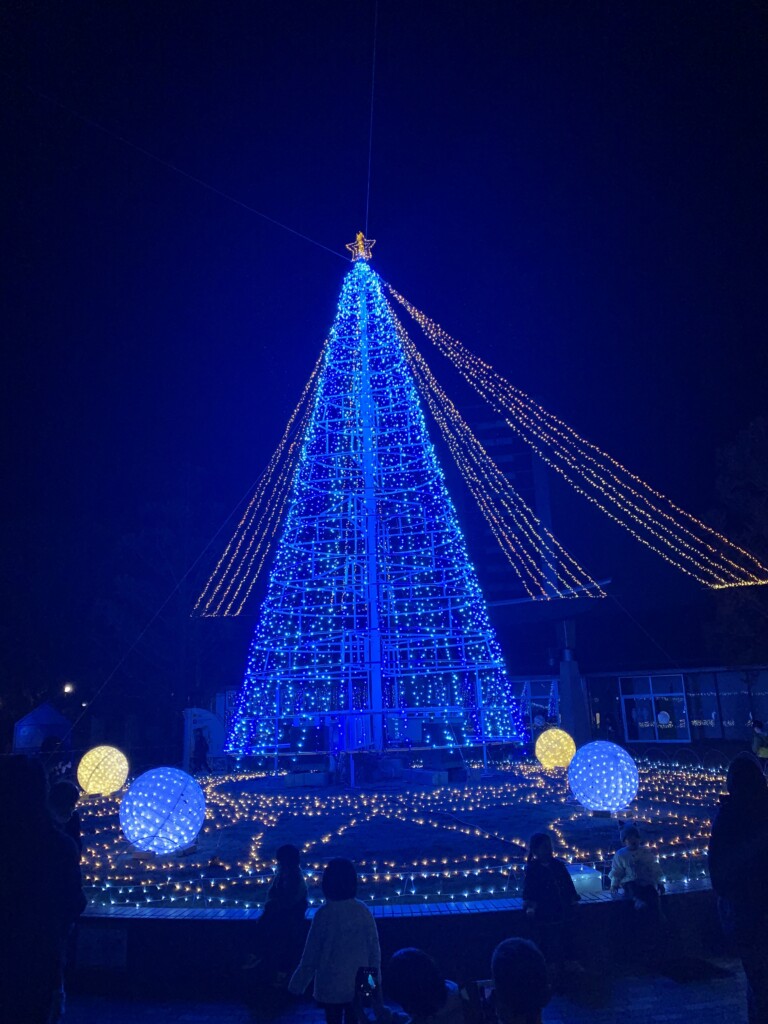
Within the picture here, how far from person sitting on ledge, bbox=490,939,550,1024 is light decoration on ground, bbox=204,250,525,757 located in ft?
34.2

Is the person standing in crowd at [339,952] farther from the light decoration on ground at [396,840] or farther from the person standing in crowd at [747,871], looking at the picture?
the person standing in crowd at [747,871]

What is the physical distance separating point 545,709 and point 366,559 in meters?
12.9

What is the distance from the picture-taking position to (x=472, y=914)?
4848mm

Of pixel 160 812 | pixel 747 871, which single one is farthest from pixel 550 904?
pixel 160 812

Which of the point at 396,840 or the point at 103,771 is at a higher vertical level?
the point at 103,771

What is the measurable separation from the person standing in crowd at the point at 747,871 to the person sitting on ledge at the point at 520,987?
1.81m

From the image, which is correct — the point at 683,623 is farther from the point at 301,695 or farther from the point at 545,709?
the point at 301,695

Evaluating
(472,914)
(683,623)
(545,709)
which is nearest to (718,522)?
(683,623)

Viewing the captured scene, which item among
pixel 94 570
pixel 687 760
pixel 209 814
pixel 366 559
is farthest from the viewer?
pixel 94 570

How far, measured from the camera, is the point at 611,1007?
4.34 metres

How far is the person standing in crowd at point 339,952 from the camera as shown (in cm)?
348

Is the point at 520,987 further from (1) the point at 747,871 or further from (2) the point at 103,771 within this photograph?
(2) the point at 103,771

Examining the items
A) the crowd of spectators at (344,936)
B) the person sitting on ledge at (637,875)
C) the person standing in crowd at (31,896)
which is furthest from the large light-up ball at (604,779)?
the person standing in crowd at (31,896)

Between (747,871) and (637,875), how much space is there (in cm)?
174
